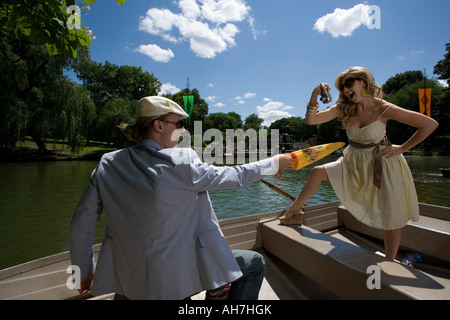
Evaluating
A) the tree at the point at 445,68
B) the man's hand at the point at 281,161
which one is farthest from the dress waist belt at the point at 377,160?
the tree at the point at 445,68

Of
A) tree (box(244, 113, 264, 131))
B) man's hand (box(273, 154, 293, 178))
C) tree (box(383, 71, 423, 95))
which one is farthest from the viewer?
tree (box(244, 113, 264, 131))

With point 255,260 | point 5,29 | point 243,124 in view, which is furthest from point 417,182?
point 243,124

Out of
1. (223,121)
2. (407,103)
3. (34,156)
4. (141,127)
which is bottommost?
(34,156)

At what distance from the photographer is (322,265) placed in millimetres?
1839

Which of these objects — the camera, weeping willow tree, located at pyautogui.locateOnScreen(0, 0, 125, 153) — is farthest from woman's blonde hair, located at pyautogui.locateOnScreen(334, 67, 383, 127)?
weeping willow tree, located at pyautogui.locateOnScreen(0, 0, 125, 153)

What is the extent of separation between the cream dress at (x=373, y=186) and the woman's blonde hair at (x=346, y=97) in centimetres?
13

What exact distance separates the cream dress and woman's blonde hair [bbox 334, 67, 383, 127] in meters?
0.13

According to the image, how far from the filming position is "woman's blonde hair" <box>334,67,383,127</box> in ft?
7.17

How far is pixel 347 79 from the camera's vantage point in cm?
224

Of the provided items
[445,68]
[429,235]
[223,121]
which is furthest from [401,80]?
[429,235]

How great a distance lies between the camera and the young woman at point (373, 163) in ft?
6.88

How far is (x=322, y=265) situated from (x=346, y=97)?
63.2 inches

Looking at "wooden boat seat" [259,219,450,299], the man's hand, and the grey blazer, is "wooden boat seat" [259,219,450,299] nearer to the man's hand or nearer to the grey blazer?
the man's hand

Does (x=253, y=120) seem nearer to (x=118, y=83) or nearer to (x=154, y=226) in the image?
(x=118, y=83)
